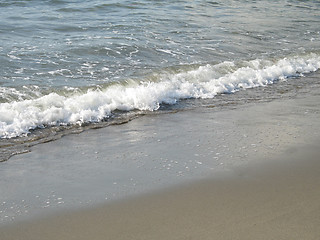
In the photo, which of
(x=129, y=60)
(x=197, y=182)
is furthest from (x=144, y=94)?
(x=197, y=182)

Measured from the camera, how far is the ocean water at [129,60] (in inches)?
253

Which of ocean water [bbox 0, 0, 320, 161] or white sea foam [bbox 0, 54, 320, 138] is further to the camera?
ocean water [bbox 0, 0, 320, 161]

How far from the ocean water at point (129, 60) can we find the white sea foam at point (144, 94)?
0.05ft

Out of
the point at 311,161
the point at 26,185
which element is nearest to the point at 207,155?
the point at 311,161

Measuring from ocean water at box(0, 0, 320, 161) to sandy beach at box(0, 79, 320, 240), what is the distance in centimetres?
68

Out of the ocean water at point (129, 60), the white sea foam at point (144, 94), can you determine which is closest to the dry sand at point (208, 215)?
the ocean water at point (129, 60)

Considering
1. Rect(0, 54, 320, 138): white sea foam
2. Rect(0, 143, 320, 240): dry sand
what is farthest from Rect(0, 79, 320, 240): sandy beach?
Rect(0, 54, 320, 138): white sea foam

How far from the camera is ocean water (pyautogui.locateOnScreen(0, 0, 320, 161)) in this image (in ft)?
21.1

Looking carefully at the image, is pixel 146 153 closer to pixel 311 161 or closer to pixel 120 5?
pixel 311 161

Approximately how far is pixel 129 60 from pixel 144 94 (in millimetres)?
2244

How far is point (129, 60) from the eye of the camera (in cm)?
919

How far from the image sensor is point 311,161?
4.83 meters

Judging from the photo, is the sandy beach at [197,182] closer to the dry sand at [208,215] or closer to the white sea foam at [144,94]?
the dry sand at [208,215]

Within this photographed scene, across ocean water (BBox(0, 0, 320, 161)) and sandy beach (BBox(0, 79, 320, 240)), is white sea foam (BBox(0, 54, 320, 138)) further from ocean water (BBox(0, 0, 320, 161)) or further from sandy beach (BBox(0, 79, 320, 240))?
sandy beach (BBox(0, 79, 320, 240))
